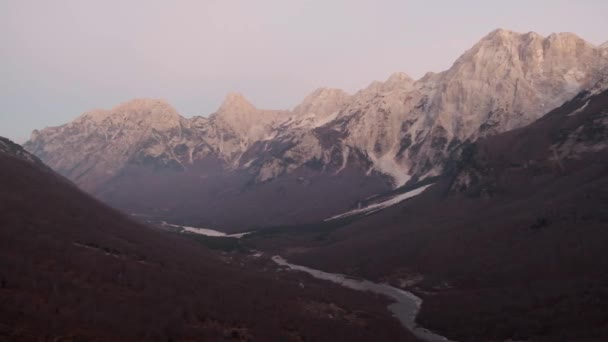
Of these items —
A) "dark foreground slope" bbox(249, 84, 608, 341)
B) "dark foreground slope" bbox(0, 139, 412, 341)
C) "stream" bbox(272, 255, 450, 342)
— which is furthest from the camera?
Answer: "stream" bbox(272, 255, 450, 342)

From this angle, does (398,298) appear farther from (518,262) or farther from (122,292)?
(122,292)

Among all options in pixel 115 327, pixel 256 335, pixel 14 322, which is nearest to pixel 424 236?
pixel 256 335

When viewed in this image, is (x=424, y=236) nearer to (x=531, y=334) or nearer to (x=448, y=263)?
(x=448, y=263)

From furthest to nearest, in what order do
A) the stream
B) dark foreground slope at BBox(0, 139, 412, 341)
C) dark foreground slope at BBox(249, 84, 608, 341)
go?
the stream
dark foreground slope at BBox(249, 84, 608, 341)
dark foreground slope at BBox(0, 139, 412, 341)

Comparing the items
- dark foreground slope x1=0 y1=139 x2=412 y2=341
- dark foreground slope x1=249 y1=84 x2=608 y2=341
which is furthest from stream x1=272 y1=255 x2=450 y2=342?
dark foreground slope x1=0 y1=139 x2=412 y2=341

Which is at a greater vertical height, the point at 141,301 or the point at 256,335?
the point at 141,301

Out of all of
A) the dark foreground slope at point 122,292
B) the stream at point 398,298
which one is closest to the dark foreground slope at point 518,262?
the stream at point 398,298

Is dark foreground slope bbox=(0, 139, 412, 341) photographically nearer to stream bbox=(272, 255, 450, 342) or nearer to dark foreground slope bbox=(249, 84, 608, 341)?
stream bbox=(272, 255, 450, 342)
